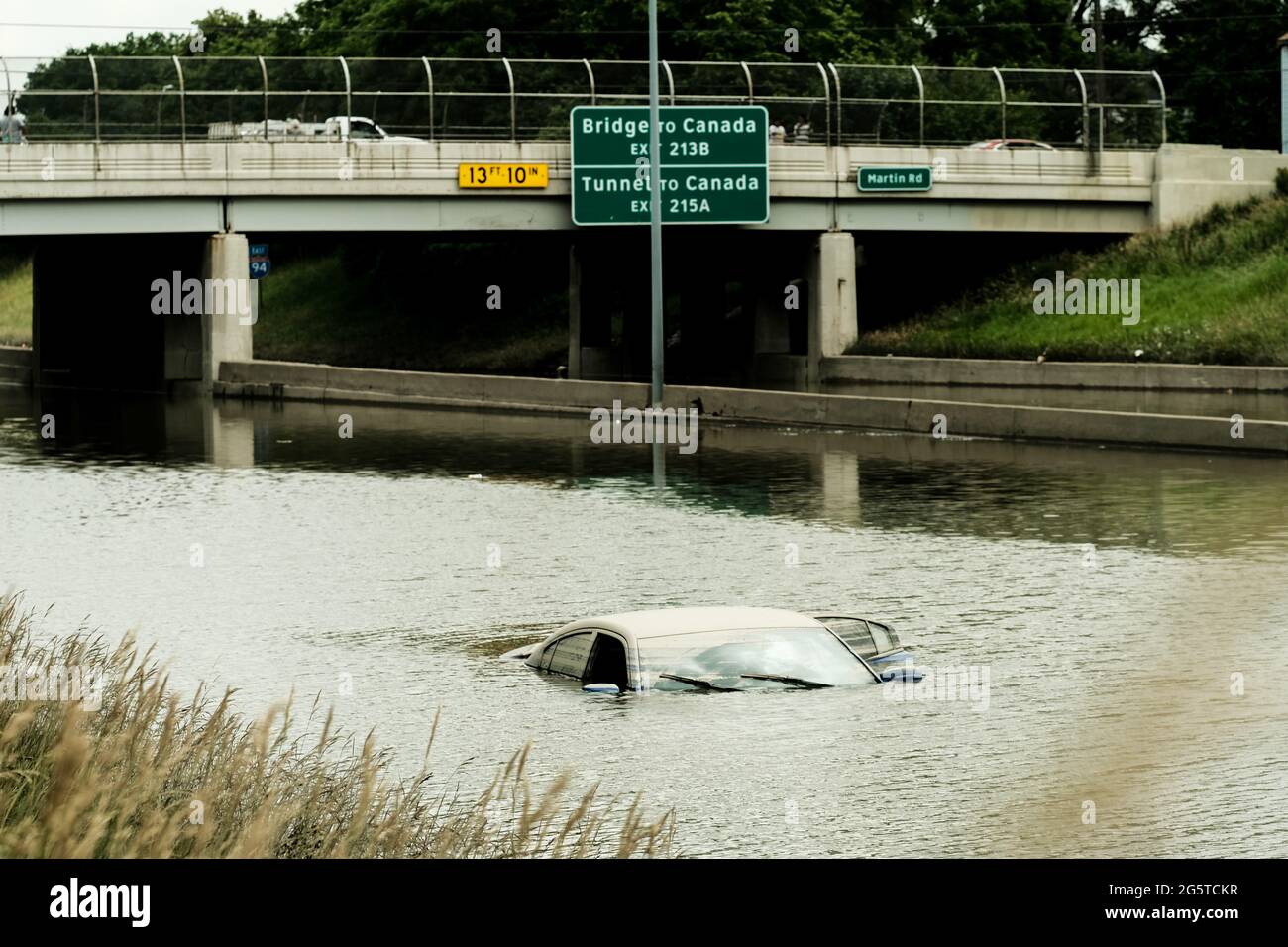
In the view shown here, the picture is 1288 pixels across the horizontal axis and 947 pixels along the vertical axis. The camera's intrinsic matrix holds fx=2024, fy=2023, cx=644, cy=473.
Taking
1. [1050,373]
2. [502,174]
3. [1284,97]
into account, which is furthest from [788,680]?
[1284,97]

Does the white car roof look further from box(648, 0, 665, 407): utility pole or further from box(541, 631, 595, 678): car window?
box(648, 0, 665, 407): utility pole

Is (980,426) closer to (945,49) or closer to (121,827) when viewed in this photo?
(121,827)

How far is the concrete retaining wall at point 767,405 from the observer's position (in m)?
32.7

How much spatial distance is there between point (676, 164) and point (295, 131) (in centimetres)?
956

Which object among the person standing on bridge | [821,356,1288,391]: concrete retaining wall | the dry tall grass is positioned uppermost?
the person standing on bridge

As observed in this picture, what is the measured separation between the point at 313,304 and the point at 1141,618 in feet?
216

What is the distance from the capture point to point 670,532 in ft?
78.6

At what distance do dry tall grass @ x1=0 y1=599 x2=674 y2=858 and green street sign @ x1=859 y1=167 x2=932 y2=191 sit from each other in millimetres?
45367

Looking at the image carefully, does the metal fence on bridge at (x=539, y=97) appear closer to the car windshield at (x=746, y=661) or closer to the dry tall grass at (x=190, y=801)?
the car windshield at (x=746, y=661)

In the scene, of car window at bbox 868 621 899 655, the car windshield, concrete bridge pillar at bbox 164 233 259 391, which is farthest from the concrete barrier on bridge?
the car windshield

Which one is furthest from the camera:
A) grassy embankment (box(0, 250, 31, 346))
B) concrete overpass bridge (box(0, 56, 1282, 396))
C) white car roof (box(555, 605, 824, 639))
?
grassy embankment (box(0, 250, 31, 346))

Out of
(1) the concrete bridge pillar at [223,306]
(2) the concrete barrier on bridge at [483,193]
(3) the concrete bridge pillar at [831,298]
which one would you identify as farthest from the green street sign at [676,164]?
(1) the concrete bridge pillar at [223,306]

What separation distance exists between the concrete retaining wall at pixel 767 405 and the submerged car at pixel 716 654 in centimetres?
1797

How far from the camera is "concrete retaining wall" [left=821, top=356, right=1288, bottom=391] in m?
43.7
